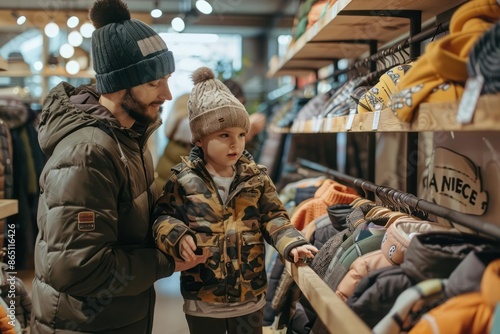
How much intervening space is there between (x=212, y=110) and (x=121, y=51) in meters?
0.37

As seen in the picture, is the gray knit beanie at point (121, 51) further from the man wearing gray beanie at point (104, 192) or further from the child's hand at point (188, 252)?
the child's hand at point (188, 252)

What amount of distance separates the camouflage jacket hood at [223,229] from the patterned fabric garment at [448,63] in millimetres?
648

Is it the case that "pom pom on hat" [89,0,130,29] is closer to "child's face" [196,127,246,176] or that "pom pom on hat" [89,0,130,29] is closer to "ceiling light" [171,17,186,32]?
"child's face" [196,127,246,176]

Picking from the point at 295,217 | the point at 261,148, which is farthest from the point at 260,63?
the point at 295,217

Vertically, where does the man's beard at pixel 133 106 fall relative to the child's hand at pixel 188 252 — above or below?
above

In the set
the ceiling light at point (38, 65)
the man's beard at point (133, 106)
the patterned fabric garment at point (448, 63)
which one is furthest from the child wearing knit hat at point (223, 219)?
the ceiling light at point (38, 65)

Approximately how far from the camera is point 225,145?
1819 millimetres

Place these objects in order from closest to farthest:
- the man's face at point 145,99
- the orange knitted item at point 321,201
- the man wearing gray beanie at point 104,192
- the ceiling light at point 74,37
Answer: the man wearing gray beanie at point 104,192 < the man's face at point 145,99 < the orange knitted item at point 321,201 < the ceiling light at point 74,37

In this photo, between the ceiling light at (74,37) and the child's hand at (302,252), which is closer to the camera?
the child's hand at (302,252)

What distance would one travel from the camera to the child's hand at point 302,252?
163cm

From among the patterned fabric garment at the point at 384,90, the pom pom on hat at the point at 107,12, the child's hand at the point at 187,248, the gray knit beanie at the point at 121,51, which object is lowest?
the child's hand at the point at 187,248

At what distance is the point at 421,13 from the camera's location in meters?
2.16

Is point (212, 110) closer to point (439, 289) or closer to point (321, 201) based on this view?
point (321, 201)

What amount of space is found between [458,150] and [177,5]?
22.1ft
